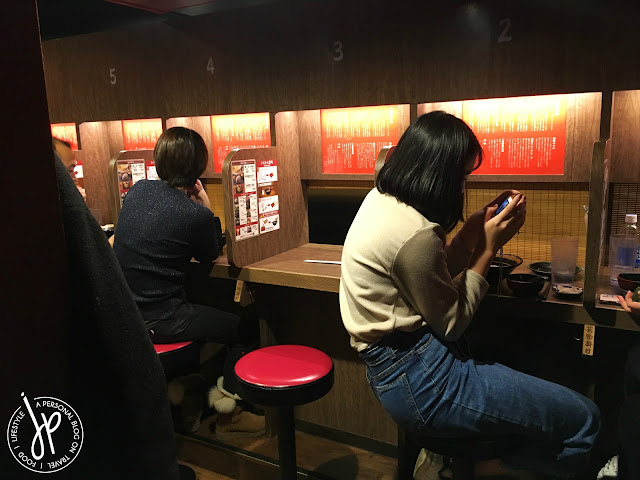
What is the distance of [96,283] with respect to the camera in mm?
479

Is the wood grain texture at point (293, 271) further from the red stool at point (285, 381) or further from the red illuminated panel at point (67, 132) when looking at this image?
the red illuminated panel at point (67, 132)

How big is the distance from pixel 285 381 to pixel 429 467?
0.87 metres

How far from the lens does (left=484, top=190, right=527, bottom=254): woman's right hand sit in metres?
1.71

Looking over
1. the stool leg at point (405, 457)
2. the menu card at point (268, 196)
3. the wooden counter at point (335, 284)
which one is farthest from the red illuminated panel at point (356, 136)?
the stool leg at point (405, 457)

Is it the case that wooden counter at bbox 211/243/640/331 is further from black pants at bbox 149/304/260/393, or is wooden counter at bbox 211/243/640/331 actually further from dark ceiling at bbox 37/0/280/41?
dark ceiling at bbox 37/0/280/41

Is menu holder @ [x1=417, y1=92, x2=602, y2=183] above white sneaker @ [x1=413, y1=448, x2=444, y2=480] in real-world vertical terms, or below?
above

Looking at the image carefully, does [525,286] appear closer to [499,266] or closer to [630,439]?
[499,266]

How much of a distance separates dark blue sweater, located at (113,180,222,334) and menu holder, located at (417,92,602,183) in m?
1.21

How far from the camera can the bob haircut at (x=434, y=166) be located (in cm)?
158

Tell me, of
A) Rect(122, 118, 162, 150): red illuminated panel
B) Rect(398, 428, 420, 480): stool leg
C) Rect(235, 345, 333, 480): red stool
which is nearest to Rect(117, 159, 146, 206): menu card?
Rect(122, 118, 162, 150): red illuminated panel

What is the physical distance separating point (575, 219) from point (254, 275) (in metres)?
1.49

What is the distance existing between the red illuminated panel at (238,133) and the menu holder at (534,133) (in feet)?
3.58

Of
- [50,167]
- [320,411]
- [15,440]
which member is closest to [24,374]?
[15,440]

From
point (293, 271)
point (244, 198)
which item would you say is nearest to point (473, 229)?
point (293, 271)
